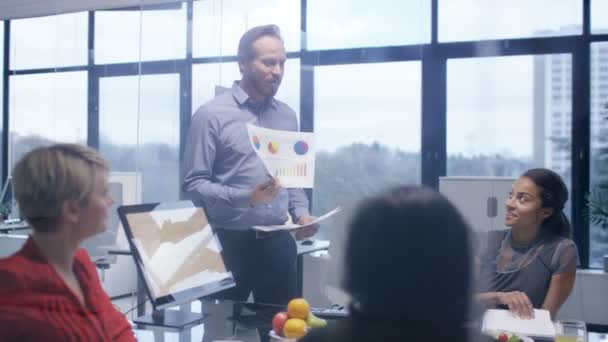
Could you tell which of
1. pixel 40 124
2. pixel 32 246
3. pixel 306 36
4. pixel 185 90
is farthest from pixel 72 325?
pixel 40 124

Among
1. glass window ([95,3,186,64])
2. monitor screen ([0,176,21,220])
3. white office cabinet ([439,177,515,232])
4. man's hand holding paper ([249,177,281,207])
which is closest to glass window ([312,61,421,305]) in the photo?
white office cabinet ([439,177,515,232])

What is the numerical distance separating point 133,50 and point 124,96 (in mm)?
472

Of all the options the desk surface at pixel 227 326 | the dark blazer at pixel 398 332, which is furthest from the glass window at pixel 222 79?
the dark blazer at pixel 398 332

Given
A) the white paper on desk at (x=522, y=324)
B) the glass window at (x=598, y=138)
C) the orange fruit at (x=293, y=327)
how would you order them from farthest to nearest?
the glass window at (x=598, y=138) < the white paper on desk at (x=522, y=324) < the orange fruit at (x=293, y=327)

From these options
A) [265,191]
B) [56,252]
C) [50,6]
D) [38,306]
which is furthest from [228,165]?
[50,6]

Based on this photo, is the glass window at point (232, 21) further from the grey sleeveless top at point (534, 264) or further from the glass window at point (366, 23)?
the grey sleeveless top at point (534, 264)

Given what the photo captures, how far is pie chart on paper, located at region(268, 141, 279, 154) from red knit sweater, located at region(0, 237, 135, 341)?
88 centimetres

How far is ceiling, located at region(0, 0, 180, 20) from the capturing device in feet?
18.0

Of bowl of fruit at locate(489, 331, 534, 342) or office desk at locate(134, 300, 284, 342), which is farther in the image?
office desk at locate(134, 300, 284, 342)

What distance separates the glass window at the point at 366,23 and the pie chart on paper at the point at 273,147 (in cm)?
314

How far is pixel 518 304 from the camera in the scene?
184 centimetres

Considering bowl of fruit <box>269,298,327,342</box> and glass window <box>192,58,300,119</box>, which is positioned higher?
glass window <box>192,58,300,119</box>

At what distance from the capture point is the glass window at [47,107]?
6.31 m

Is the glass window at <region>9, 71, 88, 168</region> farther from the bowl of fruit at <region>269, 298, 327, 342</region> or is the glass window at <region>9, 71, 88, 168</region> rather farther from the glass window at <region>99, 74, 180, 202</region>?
the bowl of fruit at <region>269, 298, 327, 342</region>
